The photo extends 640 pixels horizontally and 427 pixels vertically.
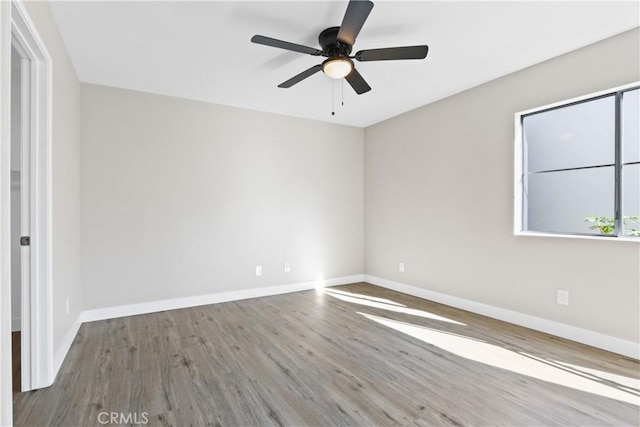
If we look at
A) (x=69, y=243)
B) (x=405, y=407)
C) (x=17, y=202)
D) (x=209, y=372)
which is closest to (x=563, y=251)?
(x=405, y=407)

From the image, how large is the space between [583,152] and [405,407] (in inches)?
111

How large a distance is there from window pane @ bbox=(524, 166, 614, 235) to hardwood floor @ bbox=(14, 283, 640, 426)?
1.06m

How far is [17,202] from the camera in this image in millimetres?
3141

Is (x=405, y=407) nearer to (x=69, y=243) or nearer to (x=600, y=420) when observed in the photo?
(x=600, y=420)

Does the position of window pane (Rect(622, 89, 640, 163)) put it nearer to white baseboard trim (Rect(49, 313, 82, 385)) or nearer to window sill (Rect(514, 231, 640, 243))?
window sill (Rect(514, 231, 640, 243))

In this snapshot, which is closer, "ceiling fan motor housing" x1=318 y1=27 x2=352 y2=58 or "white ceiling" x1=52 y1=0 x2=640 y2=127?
"white ceiling" x1=52 y1=0 x2=640 y2=127

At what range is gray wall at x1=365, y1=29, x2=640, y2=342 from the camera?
104 inches

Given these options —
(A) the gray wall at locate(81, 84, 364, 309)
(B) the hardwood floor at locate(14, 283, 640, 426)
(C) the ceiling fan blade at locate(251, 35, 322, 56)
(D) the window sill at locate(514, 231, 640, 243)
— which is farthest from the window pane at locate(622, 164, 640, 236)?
(A) the gray wall at locate(81, 84, 364, 309)

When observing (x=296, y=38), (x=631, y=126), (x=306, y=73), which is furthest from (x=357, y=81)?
(x=631, y=126)

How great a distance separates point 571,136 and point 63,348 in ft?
15.7

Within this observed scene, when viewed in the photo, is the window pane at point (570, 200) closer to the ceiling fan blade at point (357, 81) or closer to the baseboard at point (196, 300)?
the ceiling fan blade at point (357, 81)

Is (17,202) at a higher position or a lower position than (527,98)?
lower

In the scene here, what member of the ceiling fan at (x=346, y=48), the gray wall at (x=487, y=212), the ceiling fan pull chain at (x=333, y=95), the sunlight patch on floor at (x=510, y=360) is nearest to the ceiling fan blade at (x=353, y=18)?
the ceiling fan at (x=346, y=48)

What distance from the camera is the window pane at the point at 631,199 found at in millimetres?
2627
